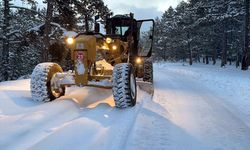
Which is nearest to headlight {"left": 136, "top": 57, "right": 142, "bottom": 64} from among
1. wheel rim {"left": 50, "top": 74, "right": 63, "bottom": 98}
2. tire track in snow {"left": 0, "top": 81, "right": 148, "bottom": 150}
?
wheel rim {"left": 50, "top": 74, "right": 63, "bottom": 98}

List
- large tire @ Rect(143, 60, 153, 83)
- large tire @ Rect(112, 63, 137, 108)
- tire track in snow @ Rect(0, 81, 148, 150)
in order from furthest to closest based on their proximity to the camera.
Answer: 1. large tire @ Rect(143, 60, 153, 83)
2. large tire @ Rect(112, 63, 137, 108)
3. tire track in snow @ Rect(0, 81, 148, 150)

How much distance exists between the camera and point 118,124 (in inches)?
291

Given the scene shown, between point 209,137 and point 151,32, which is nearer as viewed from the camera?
point 209,137

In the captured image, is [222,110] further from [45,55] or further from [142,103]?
[45,55]

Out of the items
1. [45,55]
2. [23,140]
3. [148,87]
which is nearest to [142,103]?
[148,87]

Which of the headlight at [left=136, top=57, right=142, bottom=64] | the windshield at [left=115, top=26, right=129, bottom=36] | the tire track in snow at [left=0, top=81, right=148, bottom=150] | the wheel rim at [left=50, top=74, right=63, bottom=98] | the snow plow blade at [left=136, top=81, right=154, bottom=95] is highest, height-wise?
the windshield at [left=115, top=26, right=129, bottom=36]

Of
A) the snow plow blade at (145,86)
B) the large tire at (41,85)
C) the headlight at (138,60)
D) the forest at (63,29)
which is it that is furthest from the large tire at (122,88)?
the forest at (63,29)

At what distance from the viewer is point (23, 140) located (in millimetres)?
6012

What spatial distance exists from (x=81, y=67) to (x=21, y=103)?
69.5 inches

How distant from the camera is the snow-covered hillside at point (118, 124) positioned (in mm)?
6160

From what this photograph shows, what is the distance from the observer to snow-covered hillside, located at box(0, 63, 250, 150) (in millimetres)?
6160

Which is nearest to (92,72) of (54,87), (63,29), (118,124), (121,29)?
(54,87)

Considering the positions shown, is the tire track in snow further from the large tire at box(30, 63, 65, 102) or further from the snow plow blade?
the snow plow blade

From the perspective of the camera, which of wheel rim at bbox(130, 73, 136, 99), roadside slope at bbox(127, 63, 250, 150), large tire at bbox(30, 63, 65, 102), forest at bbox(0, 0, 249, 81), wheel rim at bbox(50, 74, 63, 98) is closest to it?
roadside slope at bbox(127, 63, 250, 150)
